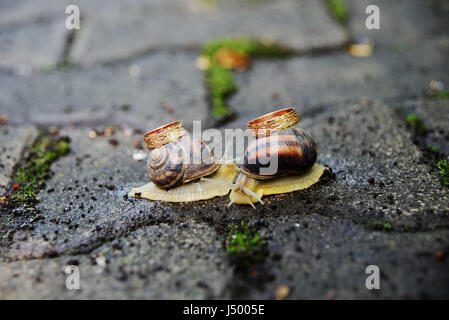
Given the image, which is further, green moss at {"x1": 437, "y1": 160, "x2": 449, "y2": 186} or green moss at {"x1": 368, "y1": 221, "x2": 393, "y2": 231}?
green moss at {"x1": 437, "y1": 160, "x2": 449, "y2": 186}

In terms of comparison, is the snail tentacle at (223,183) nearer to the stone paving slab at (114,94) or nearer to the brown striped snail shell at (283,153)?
the brown striped snail shell at (283,153)

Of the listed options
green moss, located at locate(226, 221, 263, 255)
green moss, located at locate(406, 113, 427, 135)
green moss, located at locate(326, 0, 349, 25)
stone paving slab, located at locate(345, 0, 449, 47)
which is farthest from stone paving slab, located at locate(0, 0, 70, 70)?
green moss, located at locate(406, 113, 427, 135)

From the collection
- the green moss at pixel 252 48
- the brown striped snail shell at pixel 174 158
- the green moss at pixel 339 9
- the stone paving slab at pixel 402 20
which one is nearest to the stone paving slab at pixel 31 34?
the green moss at pixel 252 48

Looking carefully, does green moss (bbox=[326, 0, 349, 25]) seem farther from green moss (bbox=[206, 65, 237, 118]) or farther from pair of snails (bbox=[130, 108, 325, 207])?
pair of snails (bbox=[130, 108, 325, 207])

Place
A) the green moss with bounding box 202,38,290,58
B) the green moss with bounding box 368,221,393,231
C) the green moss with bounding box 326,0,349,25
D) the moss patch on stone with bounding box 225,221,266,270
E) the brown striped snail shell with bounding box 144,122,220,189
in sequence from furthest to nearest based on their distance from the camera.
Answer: the green moss with bounding box 326,0,349,25 < the green moss with bounding box 202,38,290,58 < the brown striped snail shell with bounding box 144,122,220,189 < the green moss with bounding box 368,221,393,231 < the moss patch on stone with bounding box 225,221,266,270

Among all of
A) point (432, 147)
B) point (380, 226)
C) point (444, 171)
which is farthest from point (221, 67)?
point (380, 226)

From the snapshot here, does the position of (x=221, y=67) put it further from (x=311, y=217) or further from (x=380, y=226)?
(x=380, y=226)
